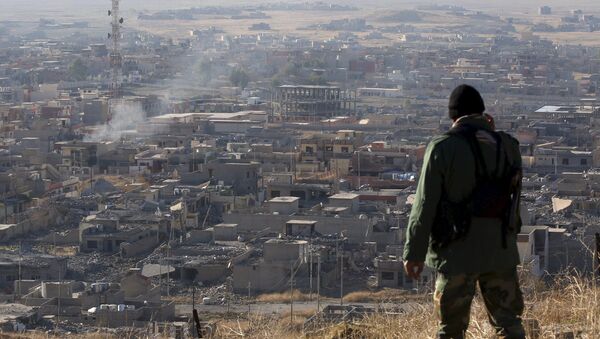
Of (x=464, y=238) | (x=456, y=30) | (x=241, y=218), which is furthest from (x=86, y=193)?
(x=456, y=30)

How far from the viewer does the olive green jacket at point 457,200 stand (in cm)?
292

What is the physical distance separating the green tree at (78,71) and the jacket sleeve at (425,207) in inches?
1220

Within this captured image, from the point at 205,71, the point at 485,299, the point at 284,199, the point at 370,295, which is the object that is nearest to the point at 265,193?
the point at 284,199

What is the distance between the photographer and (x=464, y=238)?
296cm

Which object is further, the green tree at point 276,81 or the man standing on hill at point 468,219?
the green tree at point 276,81

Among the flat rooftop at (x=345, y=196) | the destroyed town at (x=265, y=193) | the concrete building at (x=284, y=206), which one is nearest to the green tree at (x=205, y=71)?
the destroyed town at (x=265, y=193)

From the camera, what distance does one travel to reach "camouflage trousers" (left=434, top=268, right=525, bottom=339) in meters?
3.00

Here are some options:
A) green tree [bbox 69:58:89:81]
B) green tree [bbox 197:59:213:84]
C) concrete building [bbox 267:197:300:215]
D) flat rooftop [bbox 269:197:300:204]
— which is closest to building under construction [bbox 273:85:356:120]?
green tree [bbox 69:58:89:81]

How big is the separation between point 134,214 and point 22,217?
3.77ft

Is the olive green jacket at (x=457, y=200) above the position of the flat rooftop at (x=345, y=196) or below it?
above

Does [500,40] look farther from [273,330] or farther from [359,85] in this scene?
[273,330]

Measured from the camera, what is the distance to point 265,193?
1453 centimetres

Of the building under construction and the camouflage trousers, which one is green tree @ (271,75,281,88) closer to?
the building under construction

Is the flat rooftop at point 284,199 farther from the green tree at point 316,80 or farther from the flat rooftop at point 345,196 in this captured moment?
the green tree at point 316,80
